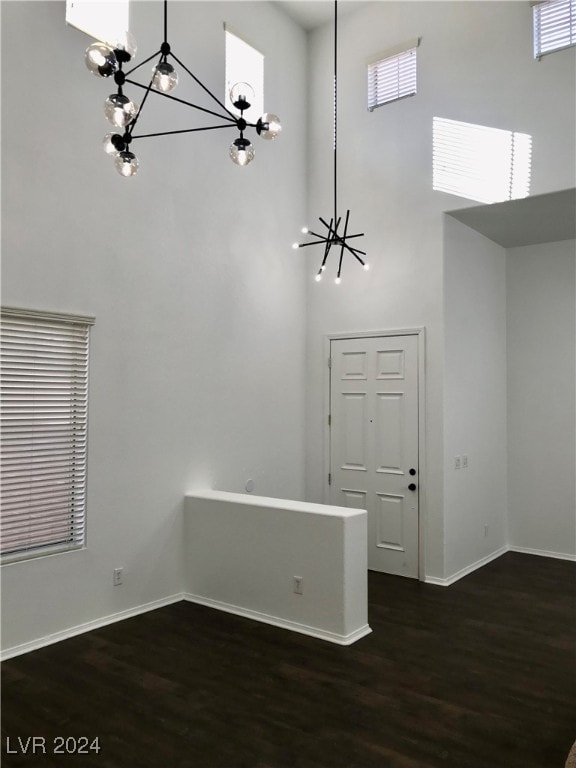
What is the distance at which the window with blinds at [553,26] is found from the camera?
4730 mm

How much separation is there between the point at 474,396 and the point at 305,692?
11.4 feet

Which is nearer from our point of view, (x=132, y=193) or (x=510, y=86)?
(x=132, y=193)

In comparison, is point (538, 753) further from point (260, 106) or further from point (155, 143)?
point (260, 106)

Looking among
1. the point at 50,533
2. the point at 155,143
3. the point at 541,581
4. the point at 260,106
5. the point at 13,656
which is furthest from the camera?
the point at 260,106

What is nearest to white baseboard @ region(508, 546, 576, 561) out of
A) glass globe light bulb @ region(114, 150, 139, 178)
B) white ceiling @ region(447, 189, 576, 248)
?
white ceiling @ region(447, 189, 576, 248)

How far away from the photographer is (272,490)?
581 cm

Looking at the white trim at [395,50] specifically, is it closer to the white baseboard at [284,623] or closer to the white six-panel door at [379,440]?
the white six-panel door at [379,440]

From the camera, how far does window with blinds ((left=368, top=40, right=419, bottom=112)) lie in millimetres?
5598

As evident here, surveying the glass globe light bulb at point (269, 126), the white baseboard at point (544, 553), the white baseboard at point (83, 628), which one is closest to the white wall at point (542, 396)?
the white baseboard at point (544, 553)

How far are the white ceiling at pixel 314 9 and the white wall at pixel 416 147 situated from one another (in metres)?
0.09

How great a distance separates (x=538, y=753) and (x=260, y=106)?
5.45 meters

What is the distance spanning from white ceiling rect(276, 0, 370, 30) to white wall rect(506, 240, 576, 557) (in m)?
2.99

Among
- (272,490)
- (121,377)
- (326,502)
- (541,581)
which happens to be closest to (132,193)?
(121,377)
